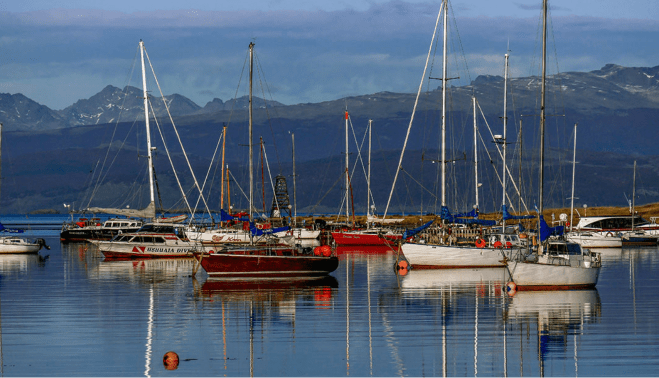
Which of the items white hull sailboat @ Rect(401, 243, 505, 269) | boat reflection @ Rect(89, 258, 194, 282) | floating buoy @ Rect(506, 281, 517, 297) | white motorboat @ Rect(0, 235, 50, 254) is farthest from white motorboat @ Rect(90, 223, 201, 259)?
floating buoy @ Rect(506, 281, 517, 297)

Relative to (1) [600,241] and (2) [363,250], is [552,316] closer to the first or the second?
(2) [363,250]

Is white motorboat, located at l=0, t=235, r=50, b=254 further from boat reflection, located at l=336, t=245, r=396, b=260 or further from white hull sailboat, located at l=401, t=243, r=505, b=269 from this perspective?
white hull sailboat, located at l=401, t=243, r=505, b=269

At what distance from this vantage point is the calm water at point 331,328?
23.1m

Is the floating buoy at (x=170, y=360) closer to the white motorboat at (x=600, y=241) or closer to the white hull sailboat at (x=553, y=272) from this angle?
the white hull sailboat at (x=553, y=272)

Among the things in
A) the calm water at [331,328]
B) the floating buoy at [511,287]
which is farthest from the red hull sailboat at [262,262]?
the floating buoy at [511,287]

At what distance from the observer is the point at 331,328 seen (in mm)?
29469

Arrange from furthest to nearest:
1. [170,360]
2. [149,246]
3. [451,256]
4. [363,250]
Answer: [363,250] < [149,246] < [451,256] < [170,360]

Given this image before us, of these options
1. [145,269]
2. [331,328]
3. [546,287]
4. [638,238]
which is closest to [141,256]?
[145,269]

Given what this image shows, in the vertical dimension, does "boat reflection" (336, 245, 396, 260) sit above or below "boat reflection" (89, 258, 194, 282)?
below

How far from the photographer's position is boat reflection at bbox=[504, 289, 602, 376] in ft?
83.9

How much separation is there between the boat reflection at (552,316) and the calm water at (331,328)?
0.07 meters

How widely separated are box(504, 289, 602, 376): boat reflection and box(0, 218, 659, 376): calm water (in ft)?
0.22

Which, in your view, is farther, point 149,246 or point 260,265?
point 149,246

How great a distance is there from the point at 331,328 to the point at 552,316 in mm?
8121
